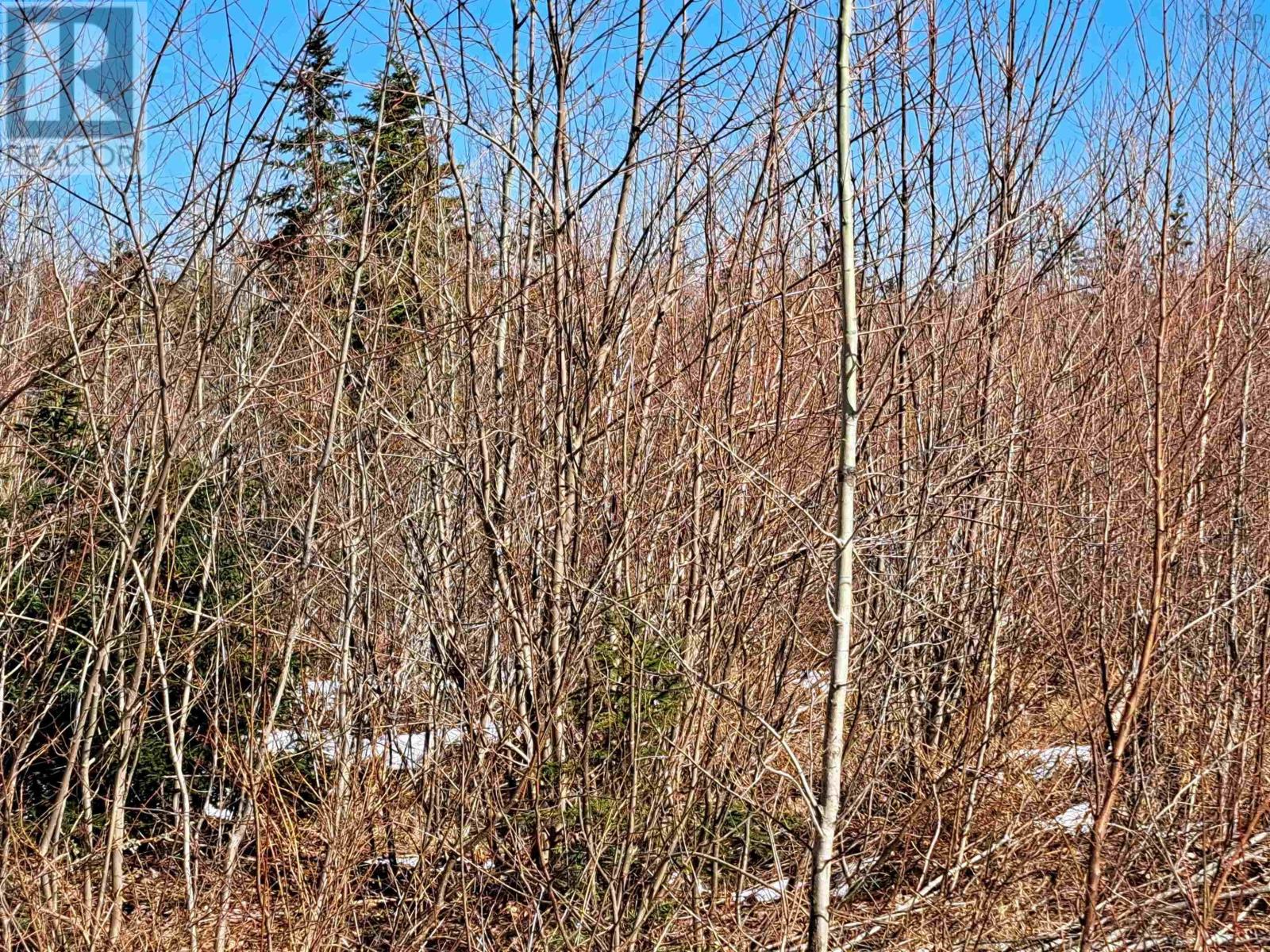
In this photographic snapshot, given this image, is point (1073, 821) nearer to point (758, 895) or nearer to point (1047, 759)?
point (1047, 759)

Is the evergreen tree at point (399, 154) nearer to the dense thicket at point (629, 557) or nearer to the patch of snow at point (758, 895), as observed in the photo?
the dense thicket at point (629, 557)

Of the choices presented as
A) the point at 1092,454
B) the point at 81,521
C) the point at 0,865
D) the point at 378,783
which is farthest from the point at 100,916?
the point at 1092,454

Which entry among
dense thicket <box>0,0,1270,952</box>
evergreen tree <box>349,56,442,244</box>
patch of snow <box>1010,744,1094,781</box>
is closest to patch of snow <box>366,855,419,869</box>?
dense thicket <box>0,0,1270,952</box>

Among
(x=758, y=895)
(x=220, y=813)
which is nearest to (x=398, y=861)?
(x=220, y=813)

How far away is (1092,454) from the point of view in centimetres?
462

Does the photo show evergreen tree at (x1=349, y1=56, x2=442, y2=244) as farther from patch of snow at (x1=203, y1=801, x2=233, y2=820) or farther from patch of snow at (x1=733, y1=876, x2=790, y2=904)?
patch of snow at (x1=733, y1=876, x2=790, y2=904)

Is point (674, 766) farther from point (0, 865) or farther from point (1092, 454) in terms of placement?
point (1092, 454)

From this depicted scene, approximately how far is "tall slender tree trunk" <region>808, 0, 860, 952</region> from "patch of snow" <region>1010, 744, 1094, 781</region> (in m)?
2.42

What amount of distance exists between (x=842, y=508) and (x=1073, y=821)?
10.5 feet

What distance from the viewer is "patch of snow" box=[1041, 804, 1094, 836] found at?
4.12 metres

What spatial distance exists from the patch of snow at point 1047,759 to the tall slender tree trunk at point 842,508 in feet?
7.95

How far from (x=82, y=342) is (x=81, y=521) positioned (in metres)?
1.34

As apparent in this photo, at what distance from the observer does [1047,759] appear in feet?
16.2

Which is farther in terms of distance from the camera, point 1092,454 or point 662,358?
point 1092,454
